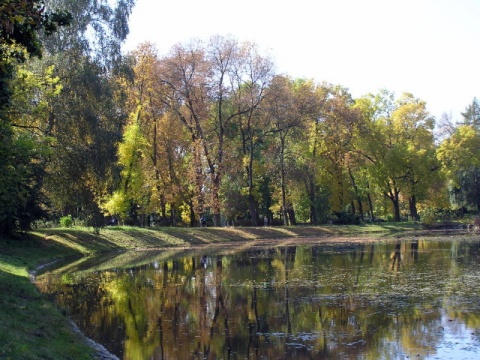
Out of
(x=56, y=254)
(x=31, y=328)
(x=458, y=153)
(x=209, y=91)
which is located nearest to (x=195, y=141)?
(x=209, y=91)

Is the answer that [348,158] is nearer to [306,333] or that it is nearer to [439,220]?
[439,220]

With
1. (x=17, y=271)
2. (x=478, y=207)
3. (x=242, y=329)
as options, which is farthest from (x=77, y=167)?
(x=478, y=207)

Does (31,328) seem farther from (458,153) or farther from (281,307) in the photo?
(458,153)

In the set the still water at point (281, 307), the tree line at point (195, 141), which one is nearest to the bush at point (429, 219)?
the tree line at point (195, 141)

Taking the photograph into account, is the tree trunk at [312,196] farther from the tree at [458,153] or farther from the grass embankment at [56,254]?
the tree at [458,153]

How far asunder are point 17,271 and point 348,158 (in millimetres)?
43658

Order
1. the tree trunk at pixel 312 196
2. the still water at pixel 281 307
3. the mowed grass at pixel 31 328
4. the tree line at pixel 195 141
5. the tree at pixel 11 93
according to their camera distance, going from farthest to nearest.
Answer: the tree trunk at pixel 312 196
the tree line at pixel 195 141
the still water at pixel 281 307
the mowed grass at pixel 31 328
the tree at pixel 11 93

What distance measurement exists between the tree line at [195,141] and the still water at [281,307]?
6076mm

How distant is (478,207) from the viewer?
75.5m

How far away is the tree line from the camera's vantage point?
3291 cm

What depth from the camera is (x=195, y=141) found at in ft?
169

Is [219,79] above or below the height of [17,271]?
above

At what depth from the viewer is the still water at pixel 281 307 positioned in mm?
12078

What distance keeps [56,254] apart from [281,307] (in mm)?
20081
